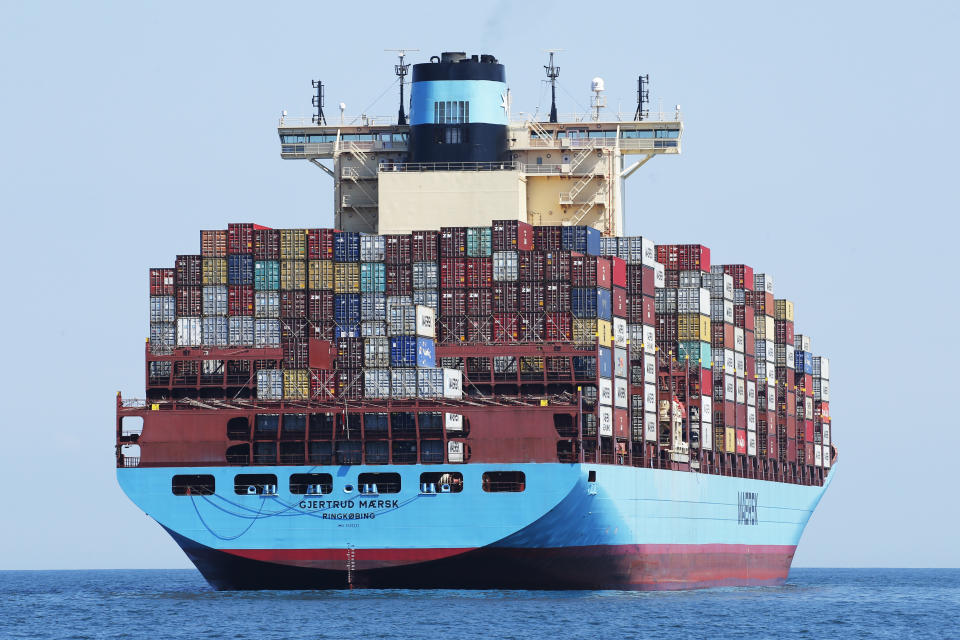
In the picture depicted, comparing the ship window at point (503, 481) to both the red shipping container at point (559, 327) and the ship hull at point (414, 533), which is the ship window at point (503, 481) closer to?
the ship hull at point (414, 533)

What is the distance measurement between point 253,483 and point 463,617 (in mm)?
10042

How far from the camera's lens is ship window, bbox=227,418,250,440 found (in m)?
63.2

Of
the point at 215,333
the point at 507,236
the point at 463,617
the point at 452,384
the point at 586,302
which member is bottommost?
the point at 463,617

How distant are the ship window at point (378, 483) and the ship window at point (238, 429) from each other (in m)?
4.28

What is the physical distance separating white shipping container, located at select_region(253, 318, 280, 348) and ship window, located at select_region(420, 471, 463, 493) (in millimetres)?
7765

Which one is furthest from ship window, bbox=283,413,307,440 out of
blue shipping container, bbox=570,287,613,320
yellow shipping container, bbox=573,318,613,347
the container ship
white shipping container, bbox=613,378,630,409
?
white shipping container, bbox=613,378,630,409

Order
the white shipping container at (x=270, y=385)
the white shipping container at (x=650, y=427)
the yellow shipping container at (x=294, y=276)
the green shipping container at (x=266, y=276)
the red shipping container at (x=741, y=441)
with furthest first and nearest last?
the red shipping container at (x=741, y=441)
the white shipping container at (x=650, y=427)
the green shipping container at (x=266, y=276)
the yellow shipping container at (x=294, y=276)
the white shipping container at (x=270, y=385)

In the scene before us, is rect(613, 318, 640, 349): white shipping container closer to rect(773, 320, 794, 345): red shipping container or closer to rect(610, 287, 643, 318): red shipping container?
rect(610, 287, 643, 318): red shipping container

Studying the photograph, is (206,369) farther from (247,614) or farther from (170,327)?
(247,614)

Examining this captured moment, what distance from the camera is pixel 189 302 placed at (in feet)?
219

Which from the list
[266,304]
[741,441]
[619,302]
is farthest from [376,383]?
[741,441]

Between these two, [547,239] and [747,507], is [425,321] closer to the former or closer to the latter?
[547,239]

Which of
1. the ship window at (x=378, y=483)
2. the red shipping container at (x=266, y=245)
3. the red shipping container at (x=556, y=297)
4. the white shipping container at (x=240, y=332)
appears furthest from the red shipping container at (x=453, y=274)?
the ship window at (x=378, y=483)

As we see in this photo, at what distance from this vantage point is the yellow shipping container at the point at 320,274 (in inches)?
2606
